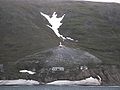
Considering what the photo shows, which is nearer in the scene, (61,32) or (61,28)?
(61,32)

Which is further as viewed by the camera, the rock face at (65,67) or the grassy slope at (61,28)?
the grassy slope at (61,28)

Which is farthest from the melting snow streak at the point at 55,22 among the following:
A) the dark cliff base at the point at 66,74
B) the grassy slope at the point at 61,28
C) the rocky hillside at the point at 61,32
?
the dark cliff base at the point at 66,74

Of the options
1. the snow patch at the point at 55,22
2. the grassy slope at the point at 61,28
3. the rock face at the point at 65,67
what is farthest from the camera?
the snow patch at the point at 55,22

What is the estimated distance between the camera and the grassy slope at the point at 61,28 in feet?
224

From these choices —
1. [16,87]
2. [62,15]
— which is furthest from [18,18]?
[16,87]

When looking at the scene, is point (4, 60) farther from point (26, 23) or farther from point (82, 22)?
point (82, 22)

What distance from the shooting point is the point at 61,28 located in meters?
76.2

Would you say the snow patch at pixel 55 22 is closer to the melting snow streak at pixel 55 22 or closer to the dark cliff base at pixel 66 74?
the melting snow streak at pixel 55 22

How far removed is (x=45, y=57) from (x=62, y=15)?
786 inches

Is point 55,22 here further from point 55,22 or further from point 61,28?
point 61,28

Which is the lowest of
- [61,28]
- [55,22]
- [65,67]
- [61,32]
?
[65,67]

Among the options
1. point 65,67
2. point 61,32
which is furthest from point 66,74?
point 61,32

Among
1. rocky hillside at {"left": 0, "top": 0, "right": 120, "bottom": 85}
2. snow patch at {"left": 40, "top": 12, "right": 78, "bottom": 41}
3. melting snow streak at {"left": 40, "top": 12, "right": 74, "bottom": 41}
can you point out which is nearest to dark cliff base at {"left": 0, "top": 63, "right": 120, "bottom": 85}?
rocky hillside at {"left": 0, "top": 0, "right": 120, "bottom": 85}

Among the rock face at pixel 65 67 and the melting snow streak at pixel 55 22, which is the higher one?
the melting snow streak at pixel 55 22
